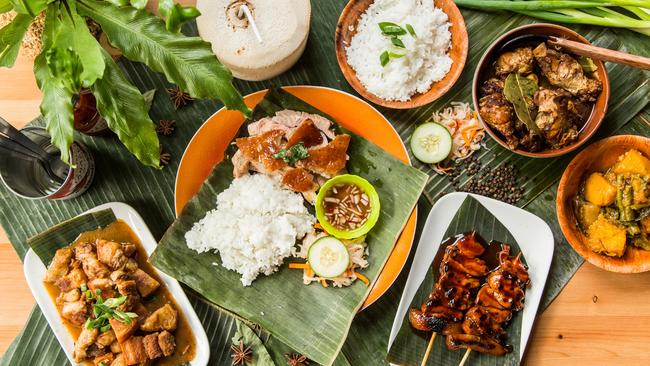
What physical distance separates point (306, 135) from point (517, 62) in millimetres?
1508

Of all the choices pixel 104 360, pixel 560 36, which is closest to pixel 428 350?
pixel 104 360

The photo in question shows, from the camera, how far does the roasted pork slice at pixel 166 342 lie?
12.2 feet

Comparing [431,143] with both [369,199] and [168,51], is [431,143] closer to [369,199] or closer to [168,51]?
[369,199]

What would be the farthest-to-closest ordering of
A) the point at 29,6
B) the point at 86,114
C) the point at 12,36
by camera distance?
the point at 86,114, the point at 12,36, the point at 29,6

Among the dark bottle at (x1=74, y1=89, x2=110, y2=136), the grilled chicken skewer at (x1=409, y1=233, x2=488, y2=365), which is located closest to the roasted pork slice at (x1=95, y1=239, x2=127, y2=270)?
the dark bottle at (x1=74, y1=89, x2=110, y2=136)

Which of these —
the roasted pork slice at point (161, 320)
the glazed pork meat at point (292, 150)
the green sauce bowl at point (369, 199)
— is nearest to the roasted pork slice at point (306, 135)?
the glazed pork meat at point (292, 150)

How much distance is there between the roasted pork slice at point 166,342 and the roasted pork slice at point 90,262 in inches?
22.9

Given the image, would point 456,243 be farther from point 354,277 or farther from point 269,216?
point 269,216

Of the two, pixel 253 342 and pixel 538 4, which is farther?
pixel 253 342

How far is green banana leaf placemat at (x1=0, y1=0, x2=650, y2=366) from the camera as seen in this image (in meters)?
3.90

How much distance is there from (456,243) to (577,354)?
1208mm

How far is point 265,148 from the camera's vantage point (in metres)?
3.67

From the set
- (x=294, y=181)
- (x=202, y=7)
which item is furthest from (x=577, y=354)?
(x=202, y=7)

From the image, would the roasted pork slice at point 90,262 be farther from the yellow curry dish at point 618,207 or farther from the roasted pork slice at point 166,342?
the yellow curry dish at point 618,207
